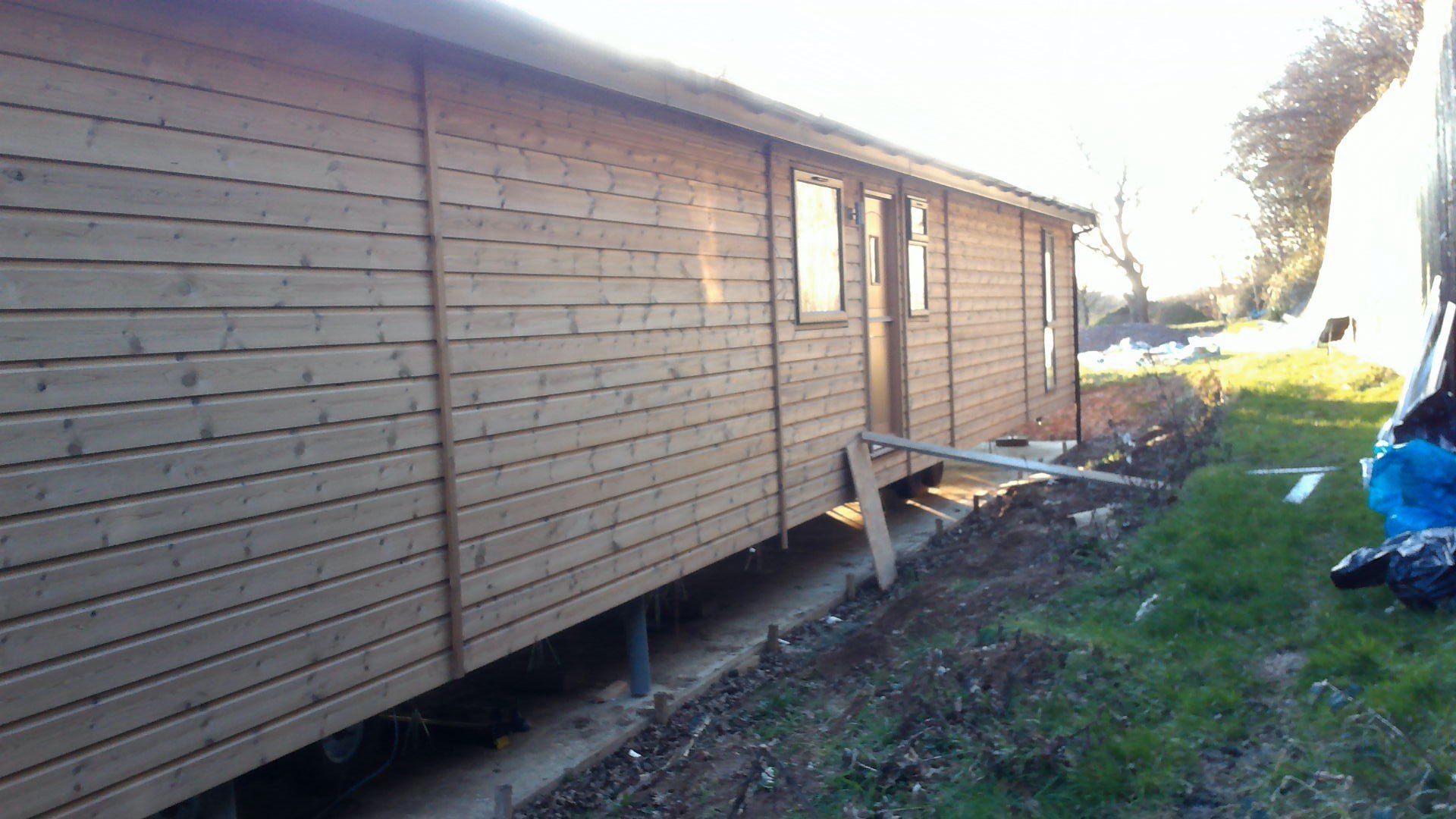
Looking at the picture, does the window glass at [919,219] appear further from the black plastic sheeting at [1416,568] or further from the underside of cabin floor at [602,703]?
the black plastic sheeting at [1416,568]

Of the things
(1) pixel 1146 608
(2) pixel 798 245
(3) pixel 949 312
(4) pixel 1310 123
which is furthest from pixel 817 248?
(4) pixel 1310 123

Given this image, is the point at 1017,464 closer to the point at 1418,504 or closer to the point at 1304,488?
the point at 1304,488

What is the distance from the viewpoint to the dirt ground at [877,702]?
4.55 meters

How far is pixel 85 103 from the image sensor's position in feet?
10.2

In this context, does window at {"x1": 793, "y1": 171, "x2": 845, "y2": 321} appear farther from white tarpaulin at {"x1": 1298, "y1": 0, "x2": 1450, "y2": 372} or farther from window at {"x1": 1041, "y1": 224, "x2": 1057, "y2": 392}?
window at {"x1": 1041, "y1": 224, "x2": 1057, "y2": 392}

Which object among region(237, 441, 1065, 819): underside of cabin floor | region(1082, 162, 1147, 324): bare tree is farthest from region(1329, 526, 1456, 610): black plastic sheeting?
region(1082, 162, 1147, 324): bare tree

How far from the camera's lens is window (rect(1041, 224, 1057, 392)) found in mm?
13984

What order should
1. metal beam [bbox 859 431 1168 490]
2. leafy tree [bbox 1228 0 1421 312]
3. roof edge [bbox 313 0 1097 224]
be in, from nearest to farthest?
roof edge [bbox 313 0 1097 224] → metal beam [bbox 859 431 1168 490] → leafy tree [bbox 1228 0 1421 312]

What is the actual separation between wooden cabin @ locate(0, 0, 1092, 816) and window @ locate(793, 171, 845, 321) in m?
0.79

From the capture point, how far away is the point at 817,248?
804 centimetres

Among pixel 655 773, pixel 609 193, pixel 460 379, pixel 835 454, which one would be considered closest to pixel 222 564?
pixel 460 379

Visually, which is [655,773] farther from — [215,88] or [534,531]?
[215,88]

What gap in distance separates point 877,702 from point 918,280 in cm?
524

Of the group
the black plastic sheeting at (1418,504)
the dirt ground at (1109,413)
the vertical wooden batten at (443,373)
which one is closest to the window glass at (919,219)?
the black plastic sheeting at (1418,504)
